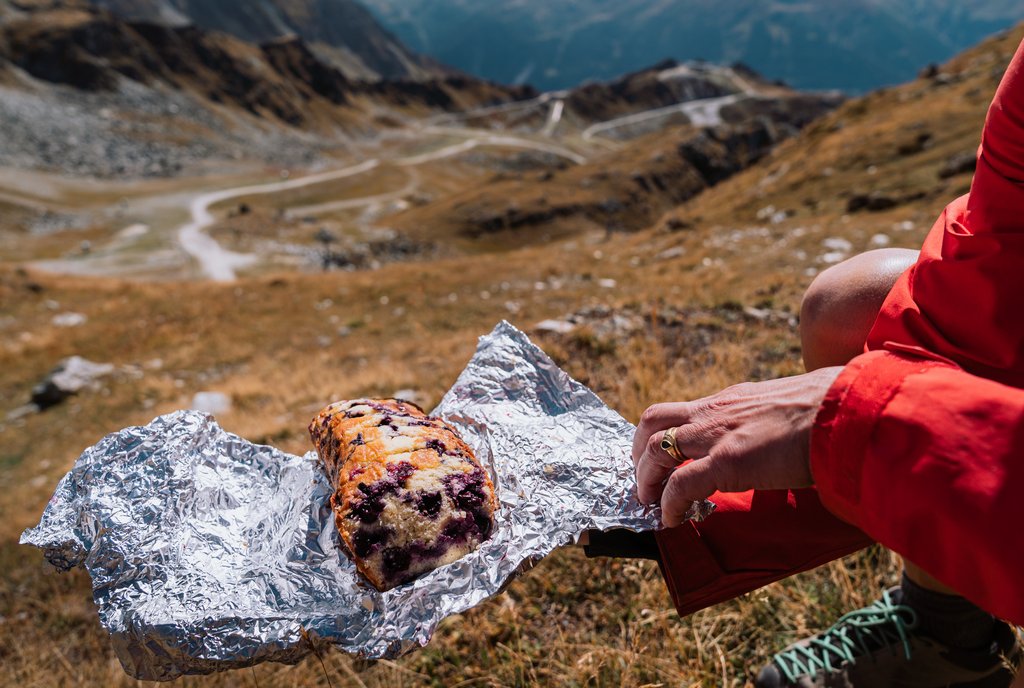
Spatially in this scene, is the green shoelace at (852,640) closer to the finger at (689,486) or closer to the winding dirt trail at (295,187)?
the finger at (689,486)

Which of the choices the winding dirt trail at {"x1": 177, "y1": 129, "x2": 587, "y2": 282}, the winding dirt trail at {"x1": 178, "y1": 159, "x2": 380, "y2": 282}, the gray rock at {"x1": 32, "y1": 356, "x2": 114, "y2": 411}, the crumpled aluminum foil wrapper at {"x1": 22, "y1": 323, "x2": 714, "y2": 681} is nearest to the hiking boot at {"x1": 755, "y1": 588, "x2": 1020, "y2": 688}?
the crumpled aluminum foil wrapper at {"x1": 22, "y1": 323, "x2": 714, "y2": 681}

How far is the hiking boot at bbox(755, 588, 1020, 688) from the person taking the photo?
1.84 meters

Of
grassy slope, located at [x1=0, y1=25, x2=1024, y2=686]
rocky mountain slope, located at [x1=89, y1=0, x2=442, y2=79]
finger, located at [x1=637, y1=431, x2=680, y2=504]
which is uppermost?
rocky mountain slope, located at [x1=89, y1=0, x2=442, y2=79]

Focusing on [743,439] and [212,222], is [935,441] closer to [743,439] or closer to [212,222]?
[743,439]

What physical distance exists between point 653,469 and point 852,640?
43.8 inches

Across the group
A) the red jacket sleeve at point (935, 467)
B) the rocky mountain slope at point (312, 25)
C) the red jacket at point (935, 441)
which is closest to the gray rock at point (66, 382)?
the red jacket at point (935, 441)

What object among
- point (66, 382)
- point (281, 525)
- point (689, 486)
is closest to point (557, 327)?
point (281, 525)

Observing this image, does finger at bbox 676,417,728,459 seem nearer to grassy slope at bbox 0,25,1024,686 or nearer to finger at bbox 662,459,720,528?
finger at bbox 662,459,720,528

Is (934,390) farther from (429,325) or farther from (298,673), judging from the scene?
(429,325)

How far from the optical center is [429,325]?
34.8 ft

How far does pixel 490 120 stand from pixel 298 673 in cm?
11455

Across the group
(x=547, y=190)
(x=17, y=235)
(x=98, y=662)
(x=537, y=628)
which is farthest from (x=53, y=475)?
(x=547, y=190)

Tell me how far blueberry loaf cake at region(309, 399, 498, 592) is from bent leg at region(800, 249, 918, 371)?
1.23 meters

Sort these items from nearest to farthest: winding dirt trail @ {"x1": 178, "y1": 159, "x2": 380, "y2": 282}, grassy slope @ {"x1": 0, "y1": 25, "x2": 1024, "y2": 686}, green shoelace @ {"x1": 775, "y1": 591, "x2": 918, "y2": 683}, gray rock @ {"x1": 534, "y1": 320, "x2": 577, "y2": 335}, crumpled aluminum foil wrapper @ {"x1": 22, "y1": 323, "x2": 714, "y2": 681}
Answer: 1. crumpled aluminum foil wrapper @ {"x1": 22, "y1": 323, "x2": 714, "y2": 681}
2. green shoelace @ {"x1": 775, "y1": 591, "x2": 918, "y2": 683}
3. grassy slope @ {"x1": 0, "y1": 25, "x2": 1024, "y2": 686}
4. gray rock @ {"x1": 534, "y1": 320, "x2": 577, "y2": 335}
5. winding dirt trail @ {"x1": 178, "y1": 159, "x2": 380, "y2": 282}
